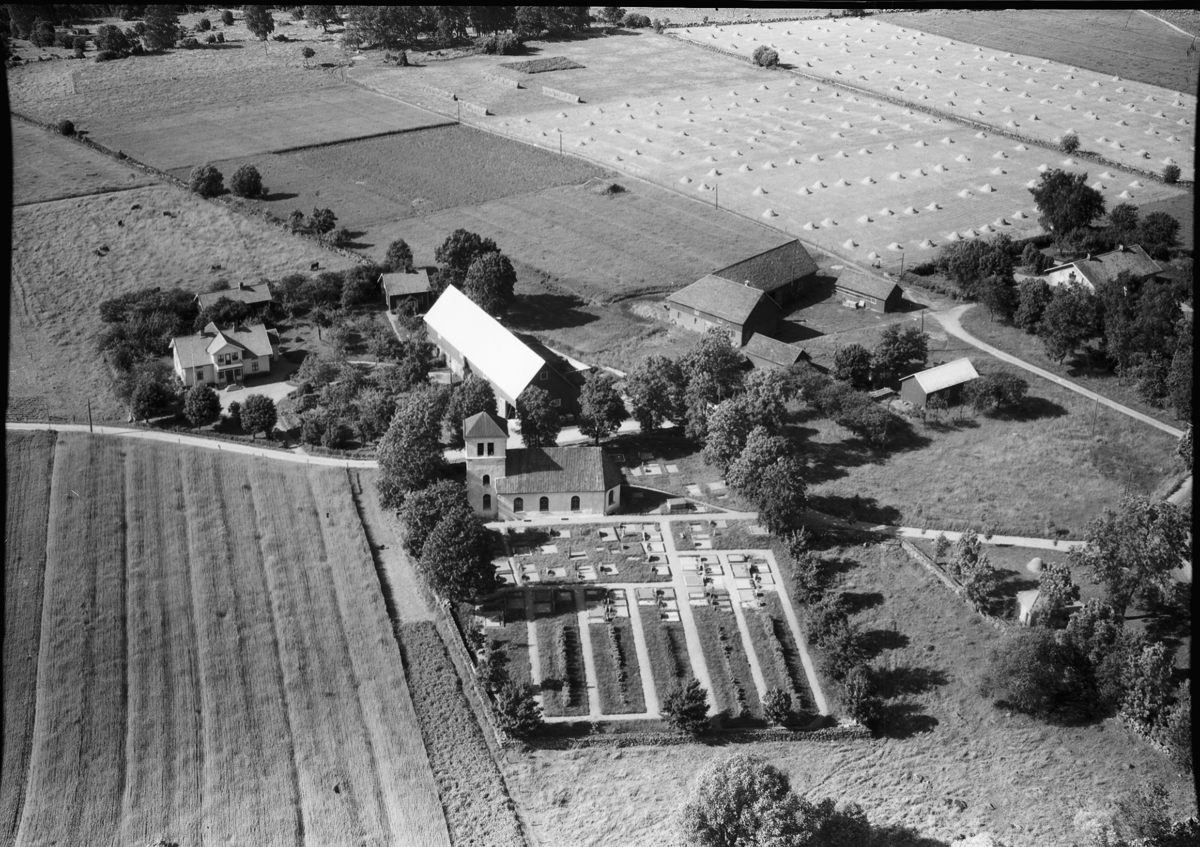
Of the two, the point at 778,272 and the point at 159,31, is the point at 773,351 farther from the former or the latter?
the point at 159,31

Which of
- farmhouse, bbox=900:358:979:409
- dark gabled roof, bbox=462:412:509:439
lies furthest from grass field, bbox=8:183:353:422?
farmhouse, bbox=900:358:979:409

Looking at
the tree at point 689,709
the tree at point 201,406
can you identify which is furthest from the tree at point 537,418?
the tree at point 689,709

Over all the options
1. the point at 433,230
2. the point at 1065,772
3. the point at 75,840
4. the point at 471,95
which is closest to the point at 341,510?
the point at 75,840

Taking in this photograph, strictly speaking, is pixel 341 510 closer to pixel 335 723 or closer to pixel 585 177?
pixel 335 723

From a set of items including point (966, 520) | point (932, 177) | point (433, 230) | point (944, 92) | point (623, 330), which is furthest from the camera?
point (944, 92)

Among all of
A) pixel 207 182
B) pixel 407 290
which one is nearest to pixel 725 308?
pixel 407 290

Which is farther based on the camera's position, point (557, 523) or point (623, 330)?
point (623, 330)

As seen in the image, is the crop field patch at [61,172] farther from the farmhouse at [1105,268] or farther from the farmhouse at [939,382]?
the farmhouse at [1105,268]
